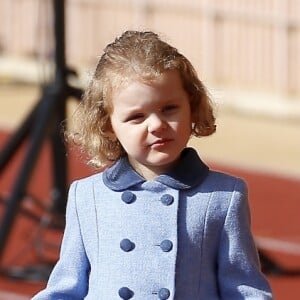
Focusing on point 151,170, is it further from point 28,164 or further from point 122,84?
point 28,164

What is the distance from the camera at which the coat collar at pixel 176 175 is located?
4.06m

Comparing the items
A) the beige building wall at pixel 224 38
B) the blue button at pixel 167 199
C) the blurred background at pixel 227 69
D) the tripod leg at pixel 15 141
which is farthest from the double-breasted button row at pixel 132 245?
the beige building wall at pixel 224 38

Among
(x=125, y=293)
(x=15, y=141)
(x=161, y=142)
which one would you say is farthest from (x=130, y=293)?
(x=15, y=141)

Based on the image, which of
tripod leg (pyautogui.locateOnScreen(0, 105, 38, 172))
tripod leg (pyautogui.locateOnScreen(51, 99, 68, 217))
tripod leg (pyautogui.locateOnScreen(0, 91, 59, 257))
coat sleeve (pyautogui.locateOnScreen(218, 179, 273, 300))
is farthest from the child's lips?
tripod leg (pyautogui.locateOnScreen(51, 99, 68, 217))

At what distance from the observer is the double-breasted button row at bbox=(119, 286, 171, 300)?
3969mm

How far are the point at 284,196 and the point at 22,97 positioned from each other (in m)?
5.97

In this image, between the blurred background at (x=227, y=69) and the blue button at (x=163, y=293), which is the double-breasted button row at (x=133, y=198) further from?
the blurred background at (x=227, y=69)

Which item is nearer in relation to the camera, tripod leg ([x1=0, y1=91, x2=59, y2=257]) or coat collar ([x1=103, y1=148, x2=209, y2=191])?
coat collar ([x1=103, y1=148, x2=209, y2=191])

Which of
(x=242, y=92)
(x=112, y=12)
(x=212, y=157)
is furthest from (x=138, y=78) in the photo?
(x=112, y=12)

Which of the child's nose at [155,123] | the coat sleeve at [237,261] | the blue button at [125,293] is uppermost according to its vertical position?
the child's nose at [155,123]

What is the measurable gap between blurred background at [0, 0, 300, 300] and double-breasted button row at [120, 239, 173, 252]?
7.29 meters

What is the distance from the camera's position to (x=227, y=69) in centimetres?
1719

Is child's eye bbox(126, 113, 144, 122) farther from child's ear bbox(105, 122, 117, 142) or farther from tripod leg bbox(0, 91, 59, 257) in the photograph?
tripod leg bbox(0, 91, 59, 257)

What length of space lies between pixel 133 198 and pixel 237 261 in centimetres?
31
